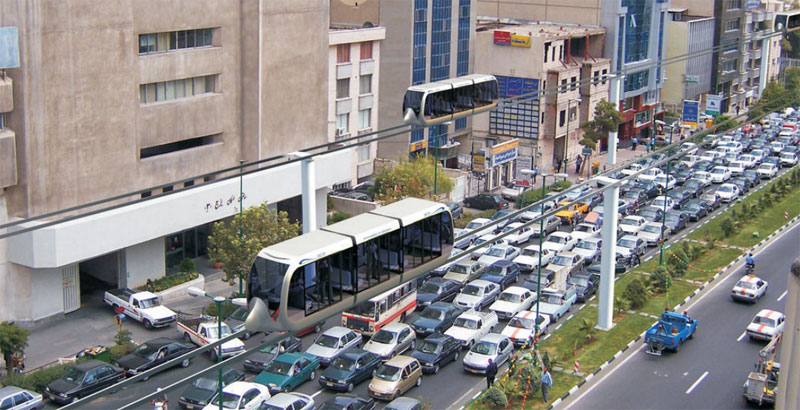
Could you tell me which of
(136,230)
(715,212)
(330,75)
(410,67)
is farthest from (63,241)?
(715,212)

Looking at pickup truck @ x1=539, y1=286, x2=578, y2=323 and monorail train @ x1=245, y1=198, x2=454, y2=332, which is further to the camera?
pickup truck @ x1=539, y1=286, x2=578, y2=323

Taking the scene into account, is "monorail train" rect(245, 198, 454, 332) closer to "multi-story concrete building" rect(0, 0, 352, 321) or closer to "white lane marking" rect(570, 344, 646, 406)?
"white lane marking" rect(570, 344, 646, 406)

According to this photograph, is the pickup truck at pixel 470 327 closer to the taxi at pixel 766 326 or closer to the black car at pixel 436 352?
the black car at pixel 436 352

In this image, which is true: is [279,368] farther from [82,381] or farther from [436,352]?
[82,381]

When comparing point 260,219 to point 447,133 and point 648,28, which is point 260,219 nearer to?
point 447,133

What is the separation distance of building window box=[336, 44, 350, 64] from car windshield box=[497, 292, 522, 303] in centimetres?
2169

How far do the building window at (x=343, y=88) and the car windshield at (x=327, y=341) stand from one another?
24972 millimetres

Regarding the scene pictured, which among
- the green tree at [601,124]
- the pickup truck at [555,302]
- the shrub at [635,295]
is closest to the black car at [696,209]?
the green tree at [601,124]

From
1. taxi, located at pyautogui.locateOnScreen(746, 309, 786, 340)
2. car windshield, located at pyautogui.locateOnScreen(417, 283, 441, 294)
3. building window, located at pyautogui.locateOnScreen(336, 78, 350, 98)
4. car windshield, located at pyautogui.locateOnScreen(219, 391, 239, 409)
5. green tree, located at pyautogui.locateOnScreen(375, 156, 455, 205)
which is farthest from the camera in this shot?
→ building window, located at pyautogui.locateOnScreen(336, 78, 350, 98)

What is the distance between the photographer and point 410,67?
2446 inches

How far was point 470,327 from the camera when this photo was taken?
→ 37.8 metres

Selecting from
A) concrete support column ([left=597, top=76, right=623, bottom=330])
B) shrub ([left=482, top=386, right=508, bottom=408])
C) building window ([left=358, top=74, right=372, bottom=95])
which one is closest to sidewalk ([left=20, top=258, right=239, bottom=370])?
shrub ([left=482, top=386, right=508, bottom=408])

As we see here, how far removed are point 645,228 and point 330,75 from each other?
1875 centimetres

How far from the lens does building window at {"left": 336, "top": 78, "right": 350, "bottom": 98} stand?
58.7 m
